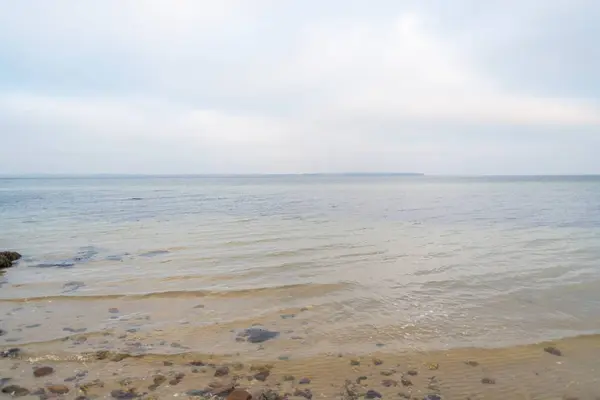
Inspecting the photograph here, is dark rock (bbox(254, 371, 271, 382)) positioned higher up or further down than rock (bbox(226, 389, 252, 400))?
further down

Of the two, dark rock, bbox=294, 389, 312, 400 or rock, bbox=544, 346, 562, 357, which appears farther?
rock, bbox=544, 346, 562, 357

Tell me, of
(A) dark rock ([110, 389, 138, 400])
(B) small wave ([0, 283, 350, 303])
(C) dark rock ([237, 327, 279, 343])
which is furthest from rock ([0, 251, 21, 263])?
(A) dark rock ([110, 389, 138, 400])

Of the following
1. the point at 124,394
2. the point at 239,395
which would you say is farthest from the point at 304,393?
the point at 124,394

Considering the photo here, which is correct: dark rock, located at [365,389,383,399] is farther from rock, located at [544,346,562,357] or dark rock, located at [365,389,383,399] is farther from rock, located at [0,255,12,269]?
rock, located at [0,255,12,269]

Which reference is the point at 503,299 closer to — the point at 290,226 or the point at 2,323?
the point at 2,323

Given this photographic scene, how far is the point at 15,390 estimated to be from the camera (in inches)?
227

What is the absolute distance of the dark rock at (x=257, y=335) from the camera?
798 centimetres

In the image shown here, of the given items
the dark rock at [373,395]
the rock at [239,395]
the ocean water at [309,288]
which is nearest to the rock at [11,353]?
the ocean water at [309,288]

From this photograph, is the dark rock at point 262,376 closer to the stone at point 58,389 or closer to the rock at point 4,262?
the stone at point 58,389

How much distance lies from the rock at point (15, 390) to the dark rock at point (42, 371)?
1.46 ft

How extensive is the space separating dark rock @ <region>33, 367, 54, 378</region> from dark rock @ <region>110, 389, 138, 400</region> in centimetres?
149

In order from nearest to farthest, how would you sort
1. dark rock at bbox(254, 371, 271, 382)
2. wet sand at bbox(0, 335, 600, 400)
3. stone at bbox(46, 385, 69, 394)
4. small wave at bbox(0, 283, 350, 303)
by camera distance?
stone at bbox(46, 385, 69, 394), wet sand at bbox(0, 335, 600, 400), dark rock at bbox(254, 371, 271, 382), small wave at bbox(0, 283, 350, 303)

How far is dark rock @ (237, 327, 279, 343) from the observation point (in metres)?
7.98

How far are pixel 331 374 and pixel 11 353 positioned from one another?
6.08 m
